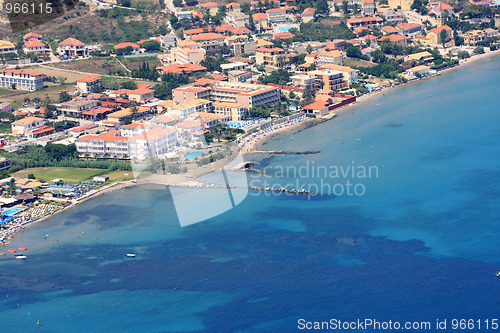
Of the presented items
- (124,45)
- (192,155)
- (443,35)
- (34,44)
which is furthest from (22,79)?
(443,35)

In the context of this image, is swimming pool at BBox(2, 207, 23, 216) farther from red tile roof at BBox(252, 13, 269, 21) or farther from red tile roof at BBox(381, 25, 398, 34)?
red tile roof at BBox(381, 25, 398, 34)

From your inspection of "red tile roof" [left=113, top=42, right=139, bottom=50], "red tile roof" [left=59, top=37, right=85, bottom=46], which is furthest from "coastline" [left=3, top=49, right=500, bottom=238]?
"red tile roof" [left=59, top=37, right=85, bottom=46]

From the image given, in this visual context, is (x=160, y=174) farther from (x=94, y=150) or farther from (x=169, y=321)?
(x=169, y=321)

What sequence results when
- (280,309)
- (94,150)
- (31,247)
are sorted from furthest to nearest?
(94,150) < (31,247) < (280,309)

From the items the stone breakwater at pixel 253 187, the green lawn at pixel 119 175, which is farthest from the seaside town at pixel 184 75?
the stone breakwater at pixel 253 187

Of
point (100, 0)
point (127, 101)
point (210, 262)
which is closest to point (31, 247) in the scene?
point (210, 262)

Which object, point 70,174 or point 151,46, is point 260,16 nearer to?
point 151,46
